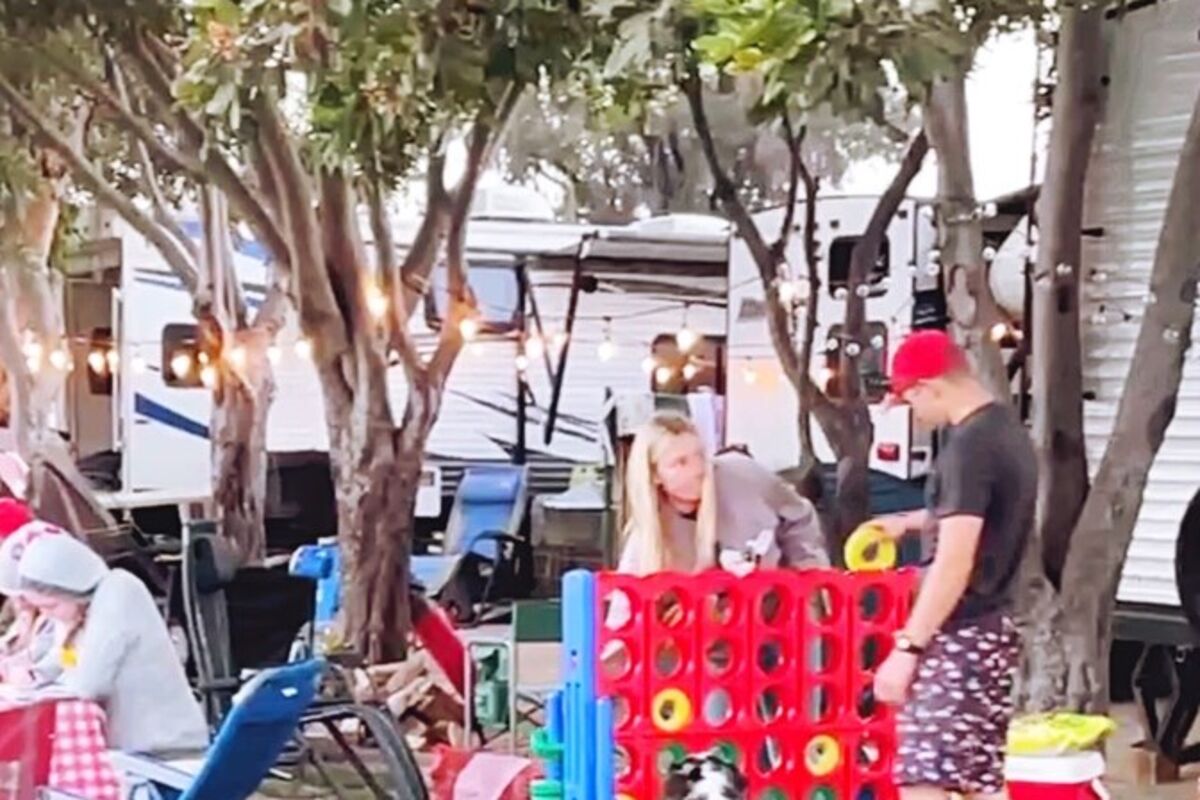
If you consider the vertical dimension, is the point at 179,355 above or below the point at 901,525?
above

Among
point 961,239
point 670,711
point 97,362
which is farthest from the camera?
point 97,362

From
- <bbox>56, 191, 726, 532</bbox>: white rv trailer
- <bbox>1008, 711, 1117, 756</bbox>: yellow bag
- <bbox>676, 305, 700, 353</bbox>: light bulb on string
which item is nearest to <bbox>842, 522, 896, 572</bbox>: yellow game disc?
<bbox>1008, 711, 1117, 756</bbox>: yellow bag

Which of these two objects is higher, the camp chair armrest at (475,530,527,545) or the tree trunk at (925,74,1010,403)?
the tree trunk at (925,74,1010,403)

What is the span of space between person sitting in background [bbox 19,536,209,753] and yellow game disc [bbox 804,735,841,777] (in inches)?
61.9

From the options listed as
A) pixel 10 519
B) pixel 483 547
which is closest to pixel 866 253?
pixel 483 547

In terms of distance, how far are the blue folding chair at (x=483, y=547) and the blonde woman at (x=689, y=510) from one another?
18.1ft

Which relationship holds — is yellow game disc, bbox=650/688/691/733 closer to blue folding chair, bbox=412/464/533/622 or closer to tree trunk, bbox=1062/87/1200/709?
tree trunk, bbox=1062/87/1200/709

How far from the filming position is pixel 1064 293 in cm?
618

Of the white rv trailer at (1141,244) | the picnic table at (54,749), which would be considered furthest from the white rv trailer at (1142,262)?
the picnic table at (54,749)

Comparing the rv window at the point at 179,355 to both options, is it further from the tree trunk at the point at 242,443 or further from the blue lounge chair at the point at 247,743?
the blue lounge chair at the point at 247,743

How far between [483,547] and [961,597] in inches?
339

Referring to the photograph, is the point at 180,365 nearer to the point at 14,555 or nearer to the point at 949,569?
the point at 14,555

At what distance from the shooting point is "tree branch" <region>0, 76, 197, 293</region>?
949 cm

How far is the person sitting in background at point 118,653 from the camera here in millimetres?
4863
